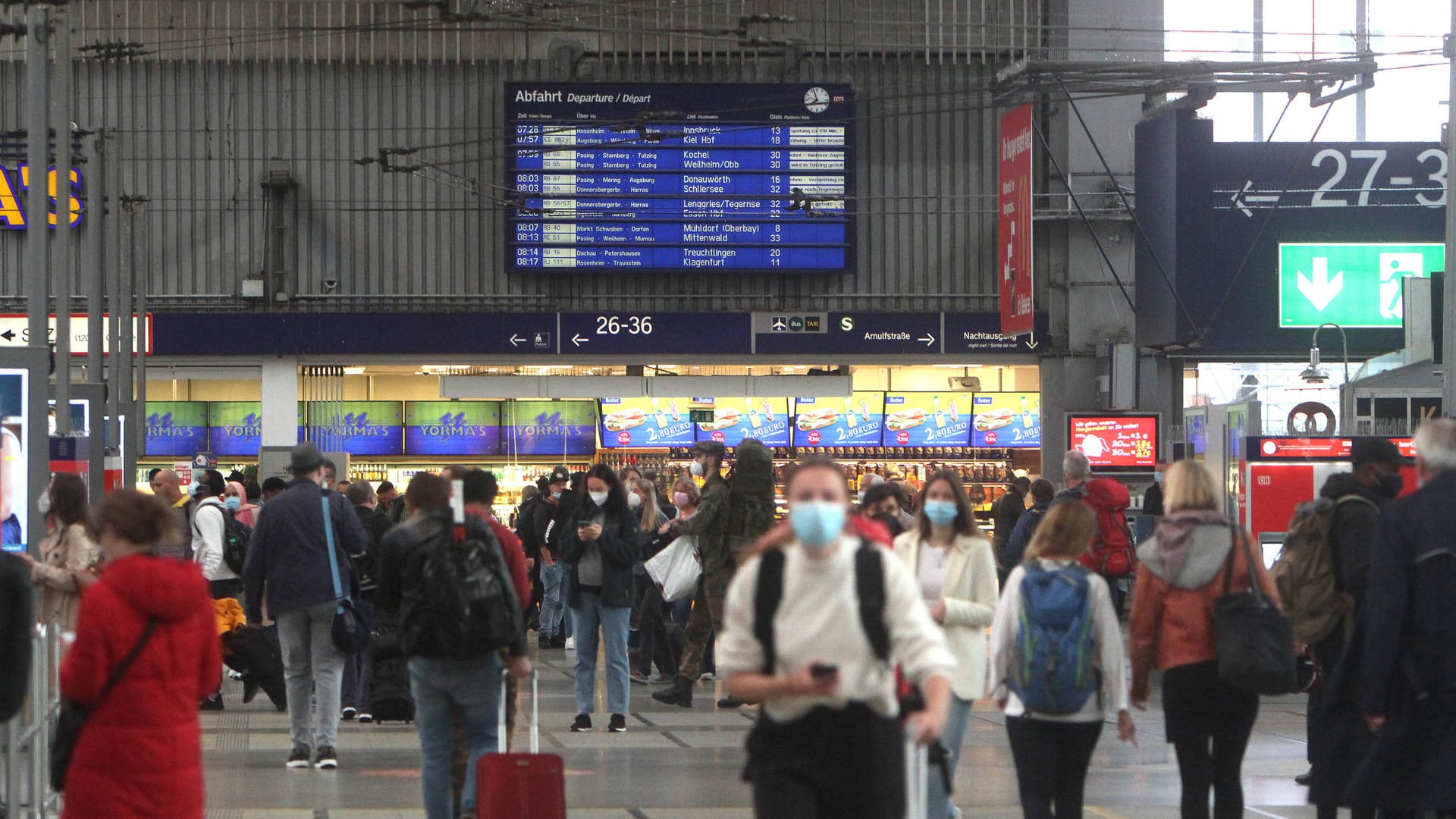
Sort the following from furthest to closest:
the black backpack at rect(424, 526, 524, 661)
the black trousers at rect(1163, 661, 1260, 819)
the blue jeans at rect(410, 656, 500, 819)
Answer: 1. the blue jeans at rect(410, 656, 500, 819)
2. the black backpack at rect(424, 526, 524, 661)
3. the black trousers at rect(1163, 661, 1260, 819)

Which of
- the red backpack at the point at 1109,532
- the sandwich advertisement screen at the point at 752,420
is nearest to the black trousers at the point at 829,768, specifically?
the red backpack at the point at 1109,532

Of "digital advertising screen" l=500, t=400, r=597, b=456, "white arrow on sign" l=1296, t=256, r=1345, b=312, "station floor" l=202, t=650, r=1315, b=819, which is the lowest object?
"station floor" l=202, t=650, r=1315, b=819

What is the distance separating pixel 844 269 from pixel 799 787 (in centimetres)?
2363

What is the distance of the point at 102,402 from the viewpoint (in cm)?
1634

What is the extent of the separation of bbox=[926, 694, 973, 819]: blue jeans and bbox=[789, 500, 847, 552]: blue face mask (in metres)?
2.90

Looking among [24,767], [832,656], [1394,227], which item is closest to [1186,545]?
[832,656]

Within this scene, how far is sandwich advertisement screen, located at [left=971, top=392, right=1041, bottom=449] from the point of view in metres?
28.3

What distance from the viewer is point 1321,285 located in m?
27.3

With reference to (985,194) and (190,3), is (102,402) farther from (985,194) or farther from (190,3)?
(985,194)

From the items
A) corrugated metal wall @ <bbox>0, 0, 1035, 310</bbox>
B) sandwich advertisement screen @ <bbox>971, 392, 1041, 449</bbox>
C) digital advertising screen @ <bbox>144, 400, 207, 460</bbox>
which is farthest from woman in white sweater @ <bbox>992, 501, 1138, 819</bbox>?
digital advertising screen @ <bbox>144, 400, 207, 460</bbox>

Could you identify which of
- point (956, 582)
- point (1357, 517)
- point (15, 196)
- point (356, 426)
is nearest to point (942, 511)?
point (956, 582)

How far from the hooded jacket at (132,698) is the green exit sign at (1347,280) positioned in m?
23.8

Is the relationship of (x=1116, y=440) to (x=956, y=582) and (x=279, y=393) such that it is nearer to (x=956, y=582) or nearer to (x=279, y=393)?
(x=279, y=393)

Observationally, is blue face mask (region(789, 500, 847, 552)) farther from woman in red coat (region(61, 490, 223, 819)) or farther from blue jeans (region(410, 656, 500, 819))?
blue jeans (region(410, 656, 500, 819))
